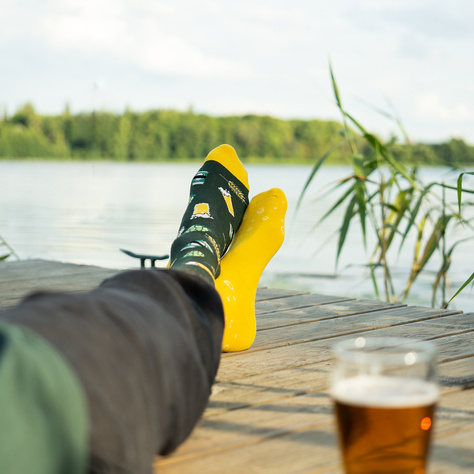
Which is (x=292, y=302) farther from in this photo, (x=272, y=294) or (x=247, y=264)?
(x=247, y=264)

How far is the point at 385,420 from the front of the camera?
22.1 inches

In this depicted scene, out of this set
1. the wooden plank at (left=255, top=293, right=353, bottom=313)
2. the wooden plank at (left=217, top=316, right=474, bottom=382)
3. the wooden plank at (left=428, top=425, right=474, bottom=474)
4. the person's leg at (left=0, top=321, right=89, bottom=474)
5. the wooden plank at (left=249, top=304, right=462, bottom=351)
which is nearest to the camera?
the person's leg at (left=0, top=321, right=89, bottom=474)

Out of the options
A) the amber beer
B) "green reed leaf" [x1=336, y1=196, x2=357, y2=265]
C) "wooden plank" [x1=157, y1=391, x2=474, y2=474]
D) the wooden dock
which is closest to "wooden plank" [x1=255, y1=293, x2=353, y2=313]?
the wooden dock

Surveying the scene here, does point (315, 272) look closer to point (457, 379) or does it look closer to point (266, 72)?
point (457, 379)

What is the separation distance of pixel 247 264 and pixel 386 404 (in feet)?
3.26

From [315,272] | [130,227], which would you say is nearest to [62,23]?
[130,227]

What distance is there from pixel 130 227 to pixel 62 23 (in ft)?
56.3

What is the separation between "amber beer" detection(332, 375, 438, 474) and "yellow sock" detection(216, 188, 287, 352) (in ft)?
2.61

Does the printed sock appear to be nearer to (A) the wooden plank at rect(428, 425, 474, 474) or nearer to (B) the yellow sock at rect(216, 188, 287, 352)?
(B) the yellow sock at rect(216, 188, 287, 352)

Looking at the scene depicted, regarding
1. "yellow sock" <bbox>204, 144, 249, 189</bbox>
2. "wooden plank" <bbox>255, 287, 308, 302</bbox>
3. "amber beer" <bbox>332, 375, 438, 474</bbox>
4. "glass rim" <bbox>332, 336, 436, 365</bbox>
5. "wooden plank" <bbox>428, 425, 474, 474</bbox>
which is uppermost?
"yellow sock" <bbox>204, 144, 249, 189</bbox>

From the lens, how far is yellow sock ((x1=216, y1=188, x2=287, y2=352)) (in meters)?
1.42

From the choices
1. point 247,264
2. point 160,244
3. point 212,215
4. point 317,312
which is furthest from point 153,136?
point 247,264

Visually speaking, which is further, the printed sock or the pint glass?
the printed sock

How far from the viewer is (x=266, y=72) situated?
2373 cm
